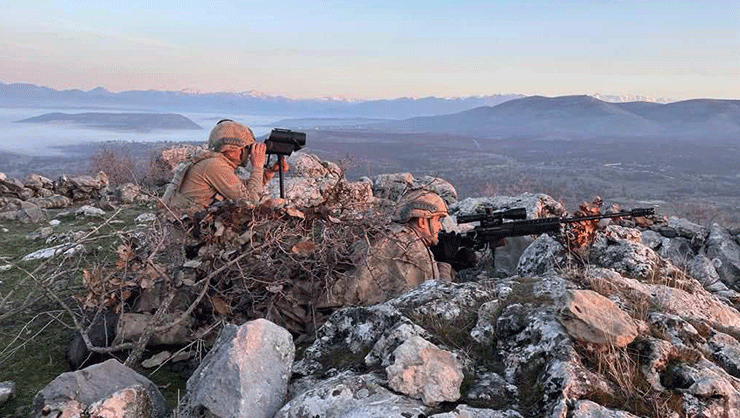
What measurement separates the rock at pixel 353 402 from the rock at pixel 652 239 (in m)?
7.16

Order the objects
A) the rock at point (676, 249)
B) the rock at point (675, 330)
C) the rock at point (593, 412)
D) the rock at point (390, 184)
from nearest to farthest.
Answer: the rock at point (593, 412), the rock at point (675, 330), the rock at point (676, 249), the rock at point (390, 184)

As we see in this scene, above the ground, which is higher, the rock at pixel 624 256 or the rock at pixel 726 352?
the rock at pixel 726 352

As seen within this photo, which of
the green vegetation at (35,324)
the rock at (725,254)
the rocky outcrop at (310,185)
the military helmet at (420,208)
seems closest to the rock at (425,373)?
the green vegetation at (35,324)

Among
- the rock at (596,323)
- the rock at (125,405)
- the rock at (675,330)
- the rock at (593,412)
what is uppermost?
the rock at (596,323)

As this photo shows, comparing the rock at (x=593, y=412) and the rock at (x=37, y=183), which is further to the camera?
the rock at (x=37, y=183)

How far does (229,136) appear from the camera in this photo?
5656 mm

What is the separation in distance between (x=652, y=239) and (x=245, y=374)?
7828mm

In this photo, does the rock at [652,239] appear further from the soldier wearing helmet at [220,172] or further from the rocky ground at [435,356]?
the soldier wearing helmet at [220,172]

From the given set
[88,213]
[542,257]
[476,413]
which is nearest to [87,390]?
[476,413]

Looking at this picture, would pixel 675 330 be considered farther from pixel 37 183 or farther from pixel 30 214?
pixel 37 183

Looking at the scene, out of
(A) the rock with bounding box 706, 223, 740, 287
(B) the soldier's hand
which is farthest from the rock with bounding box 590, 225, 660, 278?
(B) the soldier's hand

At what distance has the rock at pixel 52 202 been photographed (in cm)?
1125

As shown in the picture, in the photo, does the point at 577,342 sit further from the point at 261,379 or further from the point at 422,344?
the point at 261,379

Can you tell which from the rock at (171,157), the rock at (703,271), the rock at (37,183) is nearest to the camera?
the rock at (703,271)
